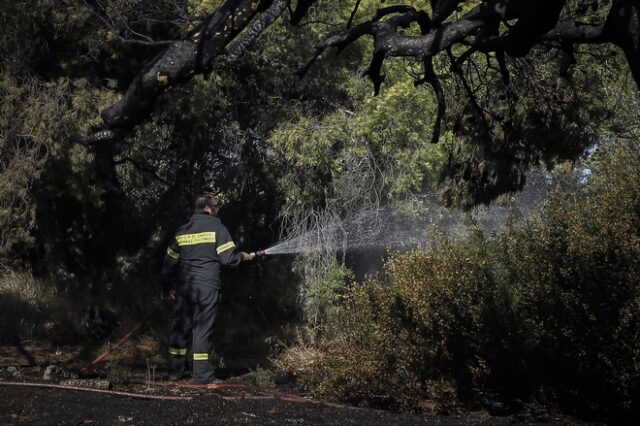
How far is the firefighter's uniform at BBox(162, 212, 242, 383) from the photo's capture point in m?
9.30

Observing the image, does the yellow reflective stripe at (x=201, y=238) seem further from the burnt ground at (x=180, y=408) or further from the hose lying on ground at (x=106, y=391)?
the hose lying on ground at (x=106, y=391)

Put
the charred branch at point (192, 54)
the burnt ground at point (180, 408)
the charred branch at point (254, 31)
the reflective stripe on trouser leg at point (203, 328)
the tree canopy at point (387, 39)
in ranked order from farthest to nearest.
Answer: the reflective stripe on trouser leg at point (203, 328), the burnt ground at point (180, 408), the charred branch at point (254, 31), the charred branch at point (192, 54), the tree canopy at point (387, 39)

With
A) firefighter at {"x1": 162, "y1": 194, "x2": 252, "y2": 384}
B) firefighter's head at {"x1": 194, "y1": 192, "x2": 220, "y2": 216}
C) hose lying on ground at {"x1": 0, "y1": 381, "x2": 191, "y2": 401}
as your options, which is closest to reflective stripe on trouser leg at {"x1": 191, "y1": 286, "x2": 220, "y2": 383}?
firefighter at {"x1": 162, "y1": 194, "x2": 252, "y2": 384}

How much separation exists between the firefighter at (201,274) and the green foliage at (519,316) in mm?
1560

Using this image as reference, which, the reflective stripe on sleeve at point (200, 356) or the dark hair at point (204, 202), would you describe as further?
the dark hair at point (204, 202)

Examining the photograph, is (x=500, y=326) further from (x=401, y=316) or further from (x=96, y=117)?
(x=96, y=117)

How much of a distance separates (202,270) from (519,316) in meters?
3.55

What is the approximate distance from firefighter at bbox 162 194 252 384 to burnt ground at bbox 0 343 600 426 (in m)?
0.45

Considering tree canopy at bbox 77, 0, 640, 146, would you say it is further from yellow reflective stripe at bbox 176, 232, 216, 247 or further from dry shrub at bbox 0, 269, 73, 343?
dry shrub at bbox 0, 269, 73, 343

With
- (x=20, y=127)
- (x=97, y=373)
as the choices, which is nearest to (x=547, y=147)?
(x=97, y=373)

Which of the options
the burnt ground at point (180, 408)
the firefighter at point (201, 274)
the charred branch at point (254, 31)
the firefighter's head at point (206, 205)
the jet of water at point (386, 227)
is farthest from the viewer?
the jet of water at point (386, 227)

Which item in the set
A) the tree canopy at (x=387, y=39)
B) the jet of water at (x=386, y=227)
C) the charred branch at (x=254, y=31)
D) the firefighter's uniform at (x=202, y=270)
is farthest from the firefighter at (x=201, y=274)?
the charred branch at (x=254, y=31)

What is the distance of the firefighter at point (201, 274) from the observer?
9242mm

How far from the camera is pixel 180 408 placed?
7.10 m
